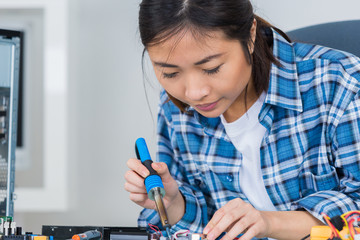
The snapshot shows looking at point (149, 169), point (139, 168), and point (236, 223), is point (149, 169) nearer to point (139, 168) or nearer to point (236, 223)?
point (139, 168)

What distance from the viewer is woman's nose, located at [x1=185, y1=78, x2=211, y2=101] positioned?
729mm

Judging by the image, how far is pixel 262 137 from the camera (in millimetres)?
939

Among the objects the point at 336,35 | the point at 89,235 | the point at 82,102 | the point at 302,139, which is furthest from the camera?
the point at 82,102

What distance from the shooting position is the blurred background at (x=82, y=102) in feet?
5.33

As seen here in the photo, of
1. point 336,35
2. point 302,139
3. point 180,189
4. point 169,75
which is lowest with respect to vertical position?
point 180,189

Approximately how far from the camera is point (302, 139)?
89 centimetres

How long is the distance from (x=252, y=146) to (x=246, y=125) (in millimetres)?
45

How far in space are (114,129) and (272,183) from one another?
942 mm

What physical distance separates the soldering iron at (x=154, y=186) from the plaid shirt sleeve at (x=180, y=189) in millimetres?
187

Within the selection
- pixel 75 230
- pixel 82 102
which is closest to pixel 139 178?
pixel 75 230

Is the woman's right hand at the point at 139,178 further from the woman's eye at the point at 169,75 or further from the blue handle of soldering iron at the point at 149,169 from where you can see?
the woman's eye at the point at 169,75

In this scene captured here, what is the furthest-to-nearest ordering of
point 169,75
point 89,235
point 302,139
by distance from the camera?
point 302,139
point 169,75
point 89,235

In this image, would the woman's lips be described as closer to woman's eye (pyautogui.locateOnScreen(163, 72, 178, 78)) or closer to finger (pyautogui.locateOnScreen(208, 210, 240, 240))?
woman's eye (pyautogui.locateOnScreen(163, 72, 178, 78))

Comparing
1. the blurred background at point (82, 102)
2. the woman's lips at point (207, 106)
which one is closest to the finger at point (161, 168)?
the woman's lips at point (207, 106)
